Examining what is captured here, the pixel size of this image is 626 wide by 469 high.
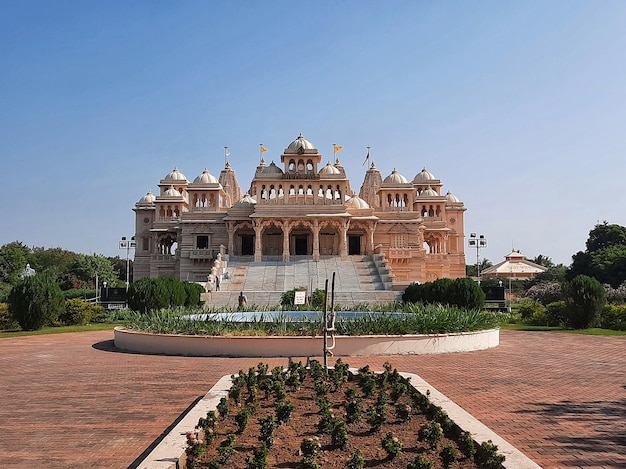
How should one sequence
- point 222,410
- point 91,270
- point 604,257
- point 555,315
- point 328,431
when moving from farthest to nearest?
point 91,270 → point 604,257 → point 555,315 → point 222,410 → point 328,431

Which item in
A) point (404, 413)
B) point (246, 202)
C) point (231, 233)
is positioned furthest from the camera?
point (246, 202)

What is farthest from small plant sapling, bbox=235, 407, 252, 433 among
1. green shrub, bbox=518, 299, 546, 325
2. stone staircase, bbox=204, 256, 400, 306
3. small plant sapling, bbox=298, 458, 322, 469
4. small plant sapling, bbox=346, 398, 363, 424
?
stone staircase, bbox=204, 256, 400, 306

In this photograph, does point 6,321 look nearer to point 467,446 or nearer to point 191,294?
point 191,294

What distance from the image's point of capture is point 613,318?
26031 mm

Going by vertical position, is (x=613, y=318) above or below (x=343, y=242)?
below

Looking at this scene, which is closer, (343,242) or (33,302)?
(33,302)

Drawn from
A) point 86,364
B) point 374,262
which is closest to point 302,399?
point 86,364

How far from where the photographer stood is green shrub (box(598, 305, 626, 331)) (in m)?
25.8

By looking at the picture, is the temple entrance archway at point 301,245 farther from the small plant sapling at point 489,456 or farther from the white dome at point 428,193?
the small plant sapling at point 489,456

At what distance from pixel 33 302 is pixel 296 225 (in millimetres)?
24373

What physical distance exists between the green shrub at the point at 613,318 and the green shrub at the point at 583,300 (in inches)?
54.3

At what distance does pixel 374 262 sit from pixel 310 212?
6988 mm

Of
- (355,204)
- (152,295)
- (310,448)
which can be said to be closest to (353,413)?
(310,448)

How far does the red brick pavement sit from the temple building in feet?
92.9
